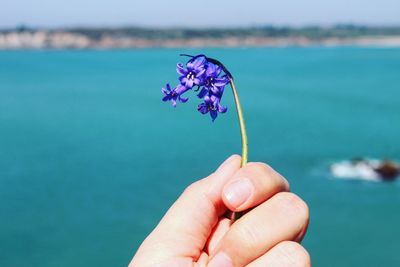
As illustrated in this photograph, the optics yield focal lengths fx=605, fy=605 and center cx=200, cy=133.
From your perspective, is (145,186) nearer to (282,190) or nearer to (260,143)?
(260,143)

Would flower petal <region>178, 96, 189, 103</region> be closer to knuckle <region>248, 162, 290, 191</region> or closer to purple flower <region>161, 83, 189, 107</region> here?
purple flower <region>161, 83, 189, 107</region>

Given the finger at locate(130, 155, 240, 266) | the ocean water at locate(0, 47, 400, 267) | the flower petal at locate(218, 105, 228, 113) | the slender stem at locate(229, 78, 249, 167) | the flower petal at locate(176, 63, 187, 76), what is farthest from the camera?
the ocean water at locate(0, 47, 400, 267)

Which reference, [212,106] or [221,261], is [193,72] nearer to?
[212,106]

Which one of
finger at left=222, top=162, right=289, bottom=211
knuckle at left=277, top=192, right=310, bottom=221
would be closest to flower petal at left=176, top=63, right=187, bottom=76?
finger at left=222, top=162, right=289, bottom=211

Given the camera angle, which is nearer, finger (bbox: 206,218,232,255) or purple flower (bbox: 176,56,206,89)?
purple flower (bbox: 176,56,206,89)

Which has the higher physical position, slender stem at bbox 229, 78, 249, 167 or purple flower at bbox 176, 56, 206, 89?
purple flower at bbox 176, 56, 206, 89

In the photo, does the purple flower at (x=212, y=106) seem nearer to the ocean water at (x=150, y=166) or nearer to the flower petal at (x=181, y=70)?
the flower petal at (x=181, y=70)

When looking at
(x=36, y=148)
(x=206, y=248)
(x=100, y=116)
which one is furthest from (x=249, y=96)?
(x=206, y=248)

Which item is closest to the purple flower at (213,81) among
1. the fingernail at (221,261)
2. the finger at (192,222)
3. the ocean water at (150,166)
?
the finger at (192,222)
